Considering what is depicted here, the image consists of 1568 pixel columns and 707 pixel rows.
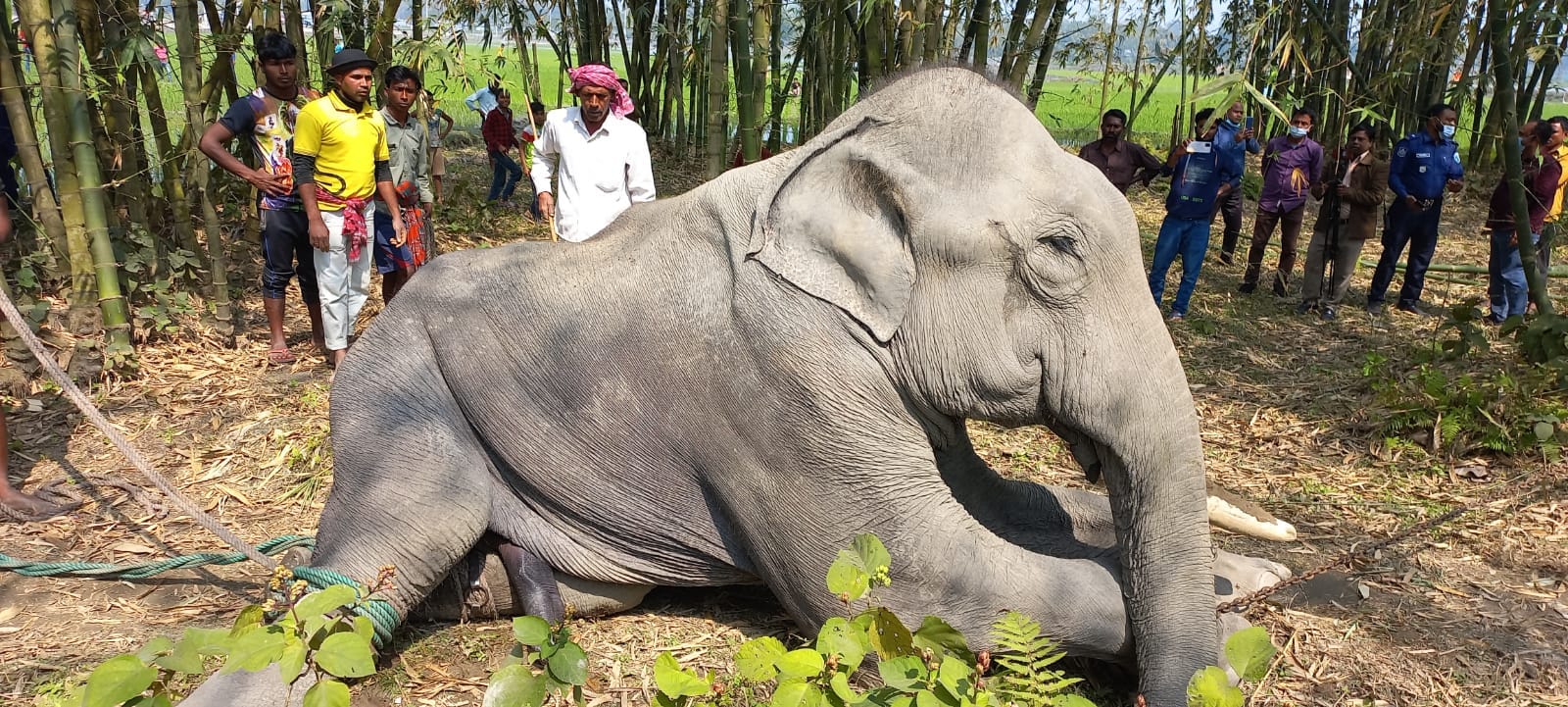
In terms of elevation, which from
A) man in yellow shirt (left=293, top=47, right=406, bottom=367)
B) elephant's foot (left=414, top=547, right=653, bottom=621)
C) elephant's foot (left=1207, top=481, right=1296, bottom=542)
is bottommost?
elephant's foot (left=414, top=547, right=653, bottom=621)

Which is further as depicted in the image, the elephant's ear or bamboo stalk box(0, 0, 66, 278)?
bamboo stalk box(0, 0, 66, 278)

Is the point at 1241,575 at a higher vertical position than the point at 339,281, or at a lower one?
lower

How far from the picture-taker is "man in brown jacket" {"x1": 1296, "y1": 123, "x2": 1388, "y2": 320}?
726 cm

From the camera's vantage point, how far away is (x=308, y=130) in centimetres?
442

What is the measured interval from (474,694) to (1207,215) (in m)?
5.99

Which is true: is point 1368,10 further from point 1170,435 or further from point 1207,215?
point 1170,435

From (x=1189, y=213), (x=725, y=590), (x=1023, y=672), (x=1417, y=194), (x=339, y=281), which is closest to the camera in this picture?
(x=1023, y=672)

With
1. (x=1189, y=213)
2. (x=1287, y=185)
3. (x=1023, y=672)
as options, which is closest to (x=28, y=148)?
(x=1023, y=672)

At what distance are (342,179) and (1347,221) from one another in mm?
6549

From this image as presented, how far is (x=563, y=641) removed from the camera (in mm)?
1750

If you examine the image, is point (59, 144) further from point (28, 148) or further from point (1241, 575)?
point (1241, 575)

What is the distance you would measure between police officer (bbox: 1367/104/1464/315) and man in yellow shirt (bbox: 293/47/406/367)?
6558mm

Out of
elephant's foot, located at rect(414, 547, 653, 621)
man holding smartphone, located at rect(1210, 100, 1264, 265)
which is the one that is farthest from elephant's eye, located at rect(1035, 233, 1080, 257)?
man holding smartphone, located at rect(1210, 100, 1264, 265)

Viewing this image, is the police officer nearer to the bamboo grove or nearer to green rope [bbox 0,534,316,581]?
the bamboo grove
